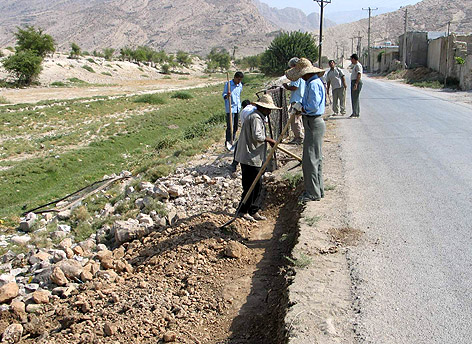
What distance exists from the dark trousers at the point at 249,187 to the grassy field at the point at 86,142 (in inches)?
155

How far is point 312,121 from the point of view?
242 inches

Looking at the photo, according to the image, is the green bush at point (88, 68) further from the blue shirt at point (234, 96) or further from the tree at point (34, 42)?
the blue shirt at point (234, 96)

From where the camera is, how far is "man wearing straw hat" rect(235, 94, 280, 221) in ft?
19.8

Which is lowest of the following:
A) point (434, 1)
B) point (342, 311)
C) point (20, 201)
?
point (20, 201)

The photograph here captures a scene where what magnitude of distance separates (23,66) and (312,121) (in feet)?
127

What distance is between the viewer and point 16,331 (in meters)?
4.96

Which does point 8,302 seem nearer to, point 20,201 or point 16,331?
point 16,331

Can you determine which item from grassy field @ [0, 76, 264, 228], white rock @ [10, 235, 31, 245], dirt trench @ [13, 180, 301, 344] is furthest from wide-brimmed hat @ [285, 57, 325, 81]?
white rock @ [10, 235, 31, 245]

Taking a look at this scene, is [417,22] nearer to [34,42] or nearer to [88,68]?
[88,68]

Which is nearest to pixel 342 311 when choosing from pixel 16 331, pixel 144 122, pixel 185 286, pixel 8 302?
pixel 185 286

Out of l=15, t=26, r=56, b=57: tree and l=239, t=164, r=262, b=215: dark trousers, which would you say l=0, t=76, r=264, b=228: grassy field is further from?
l=15, t=26, r=56, b=57: tree

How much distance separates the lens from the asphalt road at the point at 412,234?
3.49 metres

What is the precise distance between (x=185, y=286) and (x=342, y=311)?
1971 millimetres

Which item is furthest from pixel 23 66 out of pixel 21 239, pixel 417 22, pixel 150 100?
pixel 417 22
